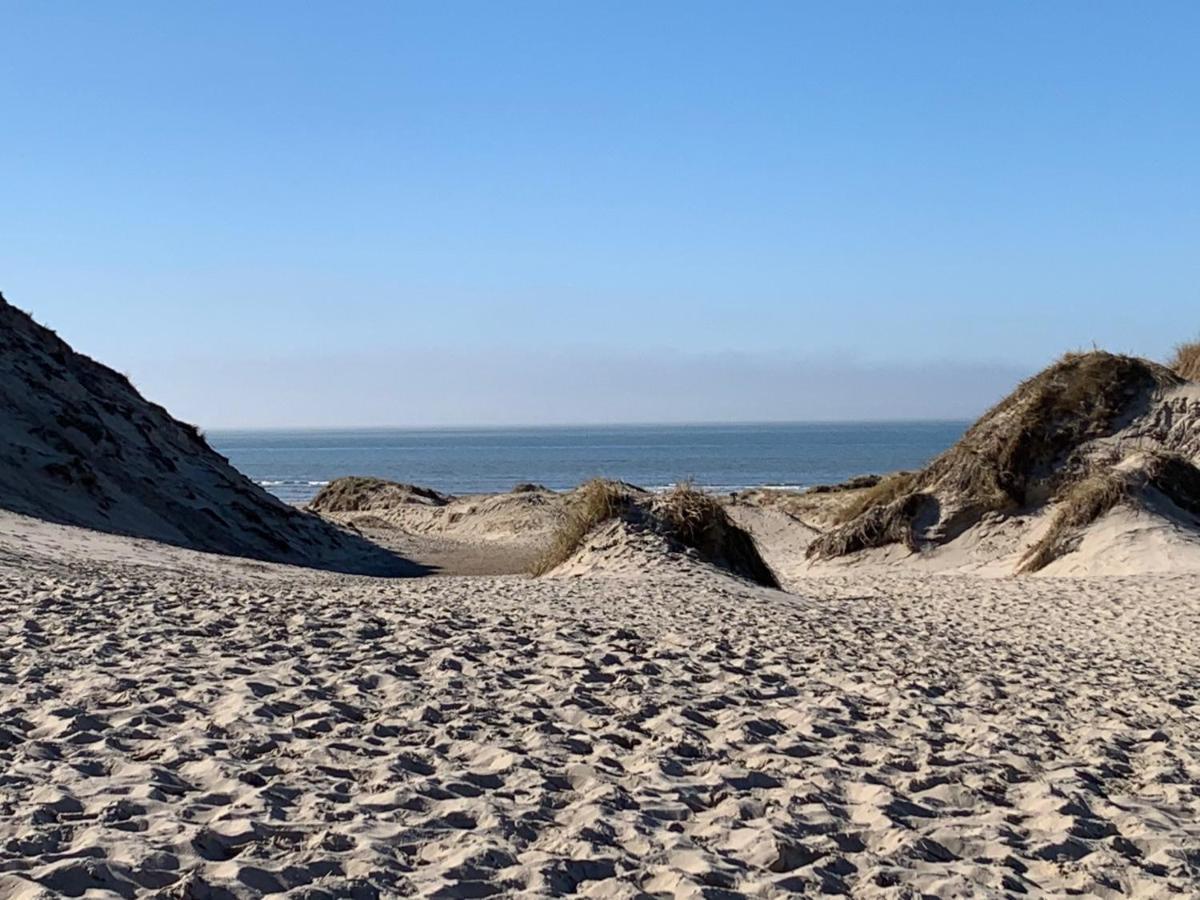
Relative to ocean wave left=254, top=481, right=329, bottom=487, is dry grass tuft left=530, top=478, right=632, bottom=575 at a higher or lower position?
Answer: higher

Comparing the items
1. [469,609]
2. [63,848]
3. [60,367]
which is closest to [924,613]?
[469,609]

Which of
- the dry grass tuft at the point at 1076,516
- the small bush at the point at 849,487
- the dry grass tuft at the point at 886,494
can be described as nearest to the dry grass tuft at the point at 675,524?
the dry grass tuft at the point at 1076,516

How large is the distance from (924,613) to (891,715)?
6.50m

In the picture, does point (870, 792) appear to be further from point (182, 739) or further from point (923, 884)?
point (182, 739)

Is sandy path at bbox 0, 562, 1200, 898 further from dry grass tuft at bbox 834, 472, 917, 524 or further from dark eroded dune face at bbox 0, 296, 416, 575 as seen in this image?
dry grass tuft at bbox 834, 472, 917, 524

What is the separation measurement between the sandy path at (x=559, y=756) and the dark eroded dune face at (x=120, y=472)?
→ 980 cm

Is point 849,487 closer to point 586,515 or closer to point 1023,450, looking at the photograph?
point 1023,450

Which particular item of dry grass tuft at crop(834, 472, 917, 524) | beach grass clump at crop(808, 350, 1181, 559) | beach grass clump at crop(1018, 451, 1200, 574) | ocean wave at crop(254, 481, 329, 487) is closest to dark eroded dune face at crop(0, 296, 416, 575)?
dry grass tuft at crop(834, 472, 917, 524)

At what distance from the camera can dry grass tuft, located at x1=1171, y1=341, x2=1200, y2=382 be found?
82.4 feet

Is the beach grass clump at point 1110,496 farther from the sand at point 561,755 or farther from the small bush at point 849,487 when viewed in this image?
the small bush at point 849,487

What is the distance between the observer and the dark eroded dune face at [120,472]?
64.3 feet

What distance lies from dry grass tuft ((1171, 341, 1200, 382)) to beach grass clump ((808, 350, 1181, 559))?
2925 millimetres

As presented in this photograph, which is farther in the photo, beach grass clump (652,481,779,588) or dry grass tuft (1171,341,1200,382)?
dry grass tuft (1171,341,1200,382)

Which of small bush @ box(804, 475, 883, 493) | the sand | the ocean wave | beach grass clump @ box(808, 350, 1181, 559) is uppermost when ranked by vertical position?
beach grass clump @ box(808, 350, 1181, 559)
